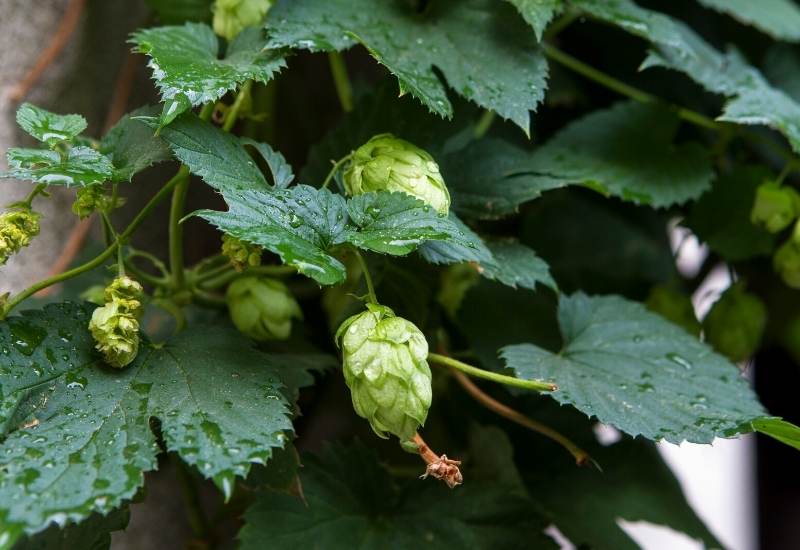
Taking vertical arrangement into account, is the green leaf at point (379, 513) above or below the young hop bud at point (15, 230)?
below

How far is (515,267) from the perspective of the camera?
77 centimetres

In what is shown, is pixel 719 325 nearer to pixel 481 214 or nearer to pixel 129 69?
pixel 481 214

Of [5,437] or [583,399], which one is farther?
[583,399]

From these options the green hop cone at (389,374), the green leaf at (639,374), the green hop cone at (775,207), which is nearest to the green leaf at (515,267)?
the green leaf at (639,374)

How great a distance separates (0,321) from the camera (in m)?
0.61

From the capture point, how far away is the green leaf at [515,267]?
0.74 meters

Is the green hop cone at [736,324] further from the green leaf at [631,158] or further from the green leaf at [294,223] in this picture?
the green leaf at [294,223]

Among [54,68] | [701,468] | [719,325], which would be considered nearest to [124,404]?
[54,68]

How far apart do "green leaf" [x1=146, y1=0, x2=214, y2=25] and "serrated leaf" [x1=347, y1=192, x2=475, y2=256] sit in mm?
396

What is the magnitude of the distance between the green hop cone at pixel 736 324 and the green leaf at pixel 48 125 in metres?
0.73

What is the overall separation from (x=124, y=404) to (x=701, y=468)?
210 cm


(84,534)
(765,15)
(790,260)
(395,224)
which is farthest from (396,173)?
(765,15)

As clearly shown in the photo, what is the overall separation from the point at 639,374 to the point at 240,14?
0.49 meters

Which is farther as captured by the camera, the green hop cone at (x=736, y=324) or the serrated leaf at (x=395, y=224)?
the green hop cone at (x=736, y=324)
